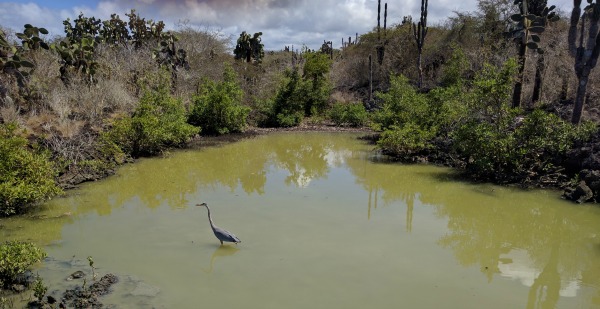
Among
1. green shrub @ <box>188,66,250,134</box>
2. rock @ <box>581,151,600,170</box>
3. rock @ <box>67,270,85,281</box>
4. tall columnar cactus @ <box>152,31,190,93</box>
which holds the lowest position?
rock @ <box>67,270,85,281</box>

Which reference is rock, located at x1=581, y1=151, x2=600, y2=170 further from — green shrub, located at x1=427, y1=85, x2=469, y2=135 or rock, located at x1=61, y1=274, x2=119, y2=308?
rock, located at x1=61, y1=274, x2=119, y2=308

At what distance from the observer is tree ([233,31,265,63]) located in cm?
3557

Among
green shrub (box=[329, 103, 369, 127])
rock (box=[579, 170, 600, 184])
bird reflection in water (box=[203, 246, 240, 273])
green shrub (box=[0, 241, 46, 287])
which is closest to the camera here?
green shrub (box=[0, 241, 46, 287])

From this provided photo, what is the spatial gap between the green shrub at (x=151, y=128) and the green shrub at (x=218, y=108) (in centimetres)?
324

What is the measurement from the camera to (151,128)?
14781 mm

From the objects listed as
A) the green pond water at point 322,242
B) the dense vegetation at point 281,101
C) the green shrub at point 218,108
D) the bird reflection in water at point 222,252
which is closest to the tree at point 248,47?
the dense vegetation at point 281,101

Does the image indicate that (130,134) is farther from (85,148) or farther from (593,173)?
(593,173)

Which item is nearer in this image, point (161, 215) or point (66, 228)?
point (66, 228)

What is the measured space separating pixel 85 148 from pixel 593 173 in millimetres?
13454

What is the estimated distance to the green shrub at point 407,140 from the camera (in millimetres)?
14930

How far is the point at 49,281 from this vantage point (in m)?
6.32

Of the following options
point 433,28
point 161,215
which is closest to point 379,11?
point 433,28

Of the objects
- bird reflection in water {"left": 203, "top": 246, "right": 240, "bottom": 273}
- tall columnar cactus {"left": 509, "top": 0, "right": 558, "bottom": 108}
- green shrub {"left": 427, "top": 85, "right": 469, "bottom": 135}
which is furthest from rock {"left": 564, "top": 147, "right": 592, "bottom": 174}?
bird reflection in water {"left": 203, "top": 246, "right": 240, "bottom": 273}

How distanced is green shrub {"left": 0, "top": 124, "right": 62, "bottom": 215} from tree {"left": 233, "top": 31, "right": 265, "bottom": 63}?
27.4 meters
